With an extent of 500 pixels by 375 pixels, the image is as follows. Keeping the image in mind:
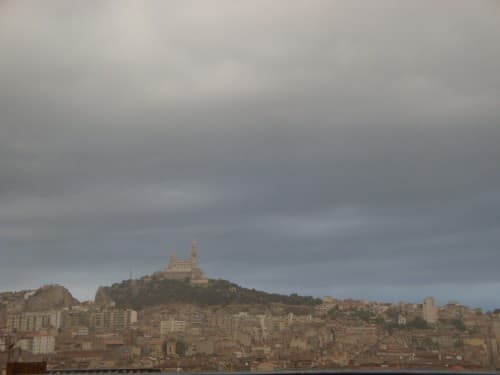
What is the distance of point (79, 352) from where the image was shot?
18875 cm

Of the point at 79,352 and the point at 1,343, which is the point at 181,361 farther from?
the point at 1,343

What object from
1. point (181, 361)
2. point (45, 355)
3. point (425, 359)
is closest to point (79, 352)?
point (45, 355)

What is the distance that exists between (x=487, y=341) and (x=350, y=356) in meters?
37.1

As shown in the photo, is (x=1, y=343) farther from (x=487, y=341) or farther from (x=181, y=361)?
(x=487, y=341)

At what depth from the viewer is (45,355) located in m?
187

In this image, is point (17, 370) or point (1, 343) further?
point (1, 343)

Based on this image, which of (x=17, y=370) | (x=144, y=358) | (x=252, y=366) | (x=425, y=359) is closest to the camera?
(x=17, y=370)

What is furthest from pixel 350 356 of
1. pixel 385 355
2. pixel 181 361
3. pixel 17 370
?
pixel 17 370

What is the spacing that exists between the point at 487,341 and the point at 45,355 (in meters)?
109

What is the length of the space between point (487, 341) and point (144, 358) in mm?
86148

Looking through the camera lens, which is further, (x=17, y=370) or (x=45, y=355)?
(x=45, y=355)

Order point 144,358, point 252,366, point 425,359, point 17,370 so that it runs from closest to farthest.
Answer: point 17,370 < point 252,366 < point 425,359 < point 144,358

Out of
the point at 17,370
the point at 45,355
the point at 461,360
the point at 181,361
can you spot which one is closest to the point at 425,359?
the point at 461,360

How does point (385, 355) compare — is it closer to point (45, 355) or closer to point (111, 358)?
point (111, 358)
